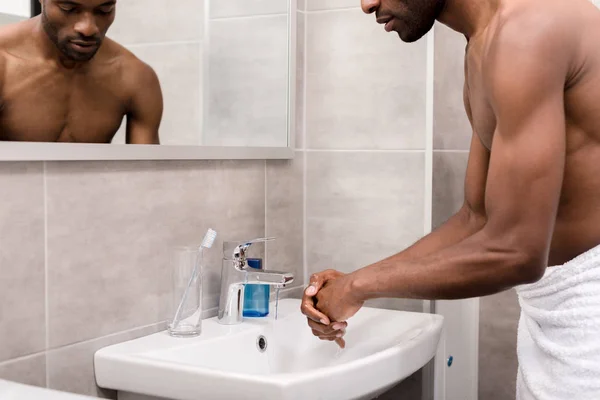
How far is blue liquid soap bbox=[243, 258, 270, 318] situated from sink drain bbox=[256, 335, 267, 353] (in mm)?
102

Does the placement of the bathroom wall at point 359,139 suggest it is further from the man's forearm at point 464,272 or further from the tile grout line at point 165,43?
the man's forearm at point 464,272

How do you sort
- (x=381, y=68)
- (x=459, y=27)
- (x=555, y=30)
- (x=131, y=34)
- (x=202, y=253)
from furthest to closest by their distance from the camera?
(x=381, y=68) < (x=202, y=253) < (x=131, y=34) < (x=459, y=27) < (x=555, y=30)

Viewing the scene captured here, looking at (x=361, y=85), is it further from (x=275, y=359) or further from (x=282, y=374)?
(x=282, y=374)

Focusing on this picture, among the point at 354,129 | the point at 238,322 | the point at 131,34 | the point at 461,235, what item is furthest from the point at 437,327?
the point at 131,34

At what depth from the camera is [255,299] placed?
1.77 metres

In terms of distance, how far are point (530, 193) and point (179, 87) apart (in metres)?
0.84

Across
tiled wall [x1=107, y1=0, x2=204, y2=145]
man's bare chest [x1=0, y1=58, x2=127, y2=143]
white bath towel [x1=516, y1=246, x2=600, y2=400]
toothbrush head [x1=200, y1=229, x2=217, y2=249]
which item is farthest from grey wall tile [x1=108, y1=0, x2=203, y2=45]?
white bath towel [x1=516, y1=246, x2=600, y2=400]

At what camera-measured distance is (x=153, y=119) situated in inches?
62.8

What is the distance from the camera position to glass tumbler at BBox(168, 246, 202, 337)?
1608 mm

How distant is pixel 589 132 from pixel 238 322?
2.84 feet

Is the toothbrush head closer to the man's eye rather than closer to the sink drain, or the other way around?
the sink drain

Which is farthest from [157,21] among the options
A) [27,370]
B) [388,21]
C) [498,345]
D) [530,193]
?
[498,345]

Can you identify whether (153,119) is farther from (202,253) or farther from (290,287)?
(290,287)

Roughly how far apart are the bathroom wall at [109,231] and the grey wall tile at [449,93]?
0.50 metres
